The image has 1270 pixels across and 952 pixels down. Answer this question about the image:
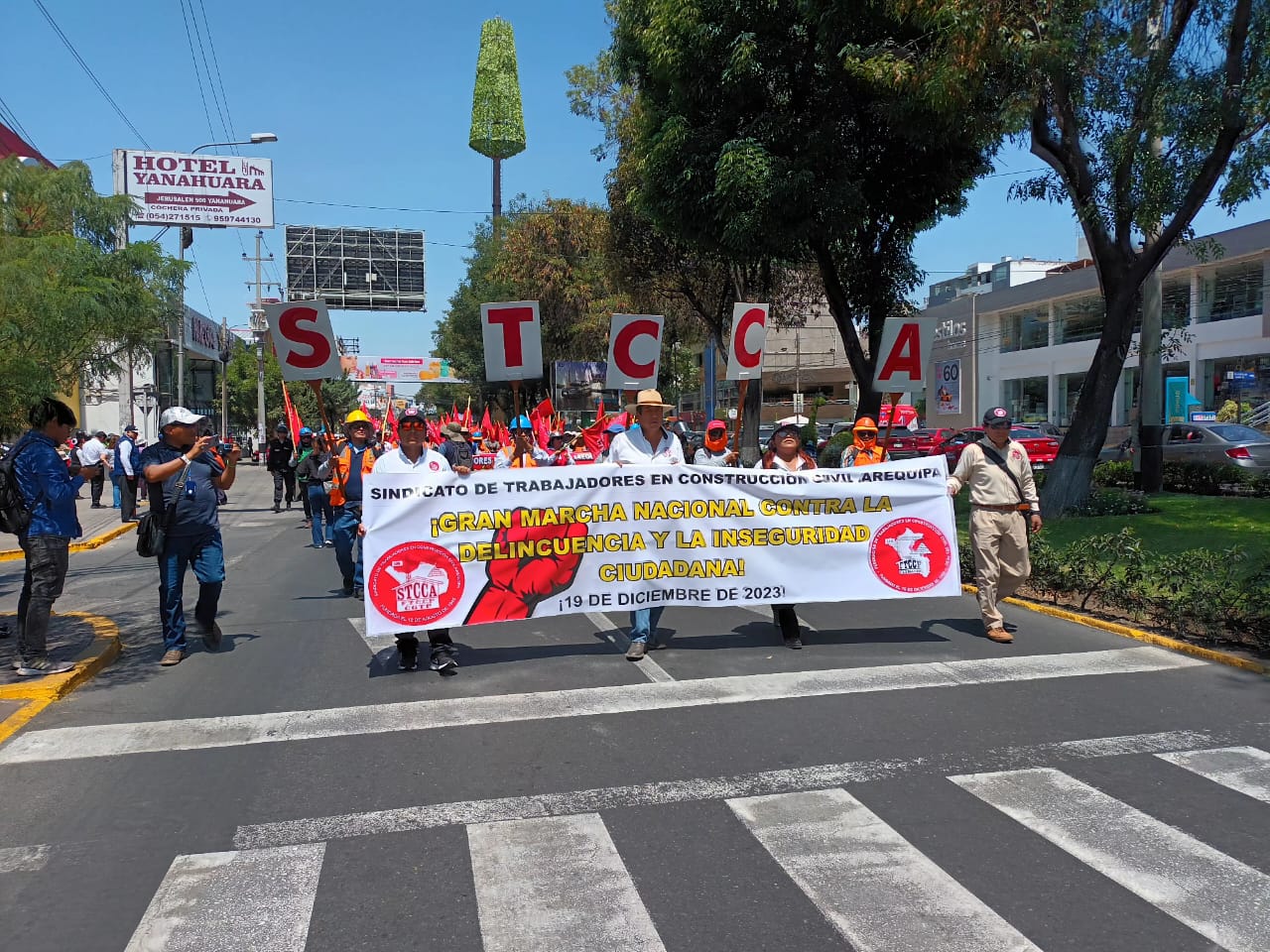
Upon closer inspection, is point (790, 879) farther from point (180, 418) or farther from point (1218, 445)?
point (1218, 445)

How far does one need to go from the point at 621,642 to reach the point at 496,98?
65.5 metres

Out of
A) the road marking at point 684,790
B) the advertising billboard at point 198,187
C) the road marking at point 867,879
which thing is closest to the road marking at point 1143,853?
the road marking at point 684,790

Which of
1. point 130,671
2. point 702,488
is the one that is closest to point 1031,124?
point 702,488

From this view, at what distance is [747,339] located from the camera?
10297 millimetres

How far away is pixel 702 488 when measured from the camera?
7469mm

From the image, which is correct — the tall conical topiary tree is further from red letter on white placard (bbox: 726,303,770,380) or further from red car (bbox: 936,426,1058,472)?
red letter on white placard (bbox: 726,303,770,380)

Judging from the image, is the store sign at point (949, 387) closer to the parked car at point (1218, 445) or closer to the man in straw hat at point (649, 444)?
the parked car at point (1218, 445)

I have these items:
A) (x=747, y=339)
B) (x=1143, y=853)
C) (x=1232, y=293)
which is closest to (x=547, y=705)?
(x=1143, y=853)

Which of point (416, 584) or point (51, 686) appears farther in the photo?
point (416, 584)

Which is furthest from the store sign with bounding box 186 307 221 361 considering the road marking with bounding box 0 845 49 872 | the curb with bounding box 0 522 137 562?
the road marking with bounding box 0 845 49 872

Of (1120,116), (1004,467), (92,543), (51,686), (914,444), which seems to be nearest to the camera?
(51,686)

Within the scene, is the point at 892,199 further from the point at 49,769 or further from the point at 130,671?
the point at 49,769

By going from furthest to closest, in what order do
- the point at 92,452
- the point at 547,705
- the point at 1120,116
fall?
the point at 92,452 < the point at 1120,116 < the point at 547,705

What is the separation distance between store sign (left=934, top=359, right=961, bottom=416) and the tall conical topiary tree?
31.1m
